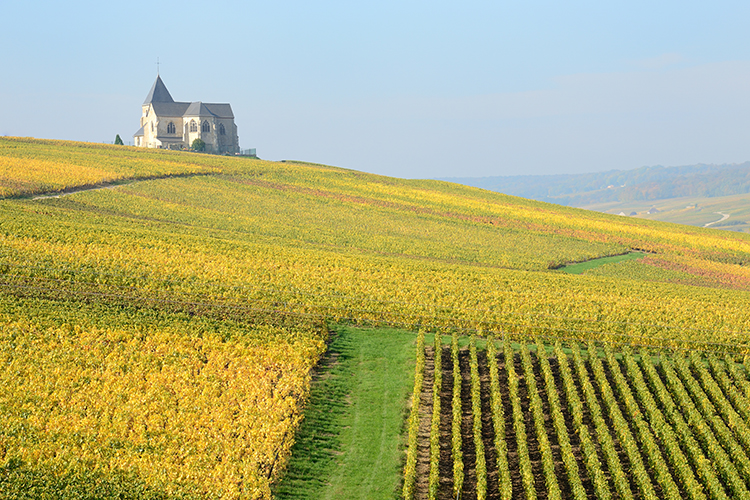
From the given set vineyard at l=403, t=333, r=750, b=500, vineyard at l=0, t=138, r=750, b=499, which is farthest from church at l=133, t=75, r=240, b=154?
vineyard at l=403, t=333, r=750, b=500

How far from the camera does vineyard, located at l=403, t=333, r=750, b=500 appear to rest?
21.6 m

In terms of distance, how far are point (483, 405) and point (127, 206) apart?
50556 millimetres

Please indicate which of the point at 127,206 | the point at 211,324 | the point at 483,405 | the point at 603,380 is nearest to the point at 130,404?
Answer: the point at 211,324

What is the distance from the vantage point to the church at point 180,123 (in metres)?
128

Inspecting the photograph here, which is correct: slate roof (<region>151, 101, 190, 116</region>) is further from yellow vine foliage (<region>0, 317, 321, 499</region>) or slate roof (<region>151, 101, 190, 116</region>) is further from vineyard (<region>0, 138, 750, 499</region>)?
yellow vine foliage (<region>0, 317, 321, 499</region>)

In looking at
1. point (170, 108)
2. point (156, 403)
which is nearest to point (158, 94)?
point (170, 108)

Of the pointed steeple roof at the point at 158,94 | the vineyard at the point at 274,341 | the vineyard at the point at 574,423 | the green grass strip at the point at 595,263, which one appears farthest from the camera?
the pointed steeple roof at the point at 158,94

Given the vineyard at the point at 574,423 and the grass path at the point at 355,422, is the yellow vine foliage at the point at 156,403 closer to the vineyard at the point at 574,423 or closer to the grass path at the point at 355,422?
the grass path at the point at 355,422

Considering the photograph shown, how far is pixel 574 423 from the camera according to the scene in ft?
82.8

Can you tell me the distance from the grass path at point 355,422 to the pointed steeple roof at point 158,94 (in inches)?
4411

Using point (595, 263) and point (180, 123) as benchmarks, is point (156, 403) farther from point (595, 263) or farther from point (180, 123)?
point (180, 123)

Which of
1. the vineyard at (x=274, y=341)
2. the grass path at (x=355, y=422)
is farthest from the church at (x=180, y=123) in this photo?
the grass path at (x=355, y=422)

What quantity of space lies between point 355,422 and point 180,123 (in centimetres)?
11589

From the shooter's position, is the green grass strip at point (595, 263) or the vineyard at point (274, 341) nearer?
the vineyard at point (274, 341)
